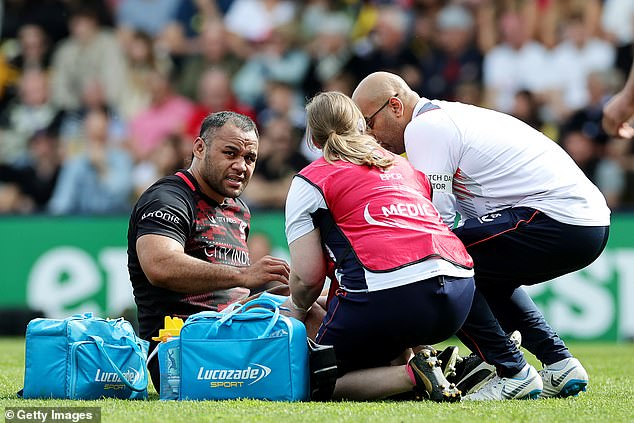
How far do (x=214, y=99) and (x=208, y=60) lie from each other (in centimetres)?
72

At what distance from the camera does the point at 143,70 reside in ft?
49.1

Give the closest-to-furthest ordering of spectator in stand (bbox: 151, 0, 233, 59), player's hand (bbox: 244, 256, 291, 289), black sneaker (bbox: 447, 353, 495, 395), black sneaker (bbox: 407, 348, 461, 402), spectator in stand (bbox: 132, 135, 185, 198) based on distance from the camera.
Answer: black sneaker (bbox: 407, 348, 461, 402), player's hand (bbox: 244, 256, 291, 289), black sneaker (bbox: 447, 353, 495, 395), spectator in stand (bbox: 132, 135, 185, 198), spectator in stand (bbox: 151, 0, 233, 59)

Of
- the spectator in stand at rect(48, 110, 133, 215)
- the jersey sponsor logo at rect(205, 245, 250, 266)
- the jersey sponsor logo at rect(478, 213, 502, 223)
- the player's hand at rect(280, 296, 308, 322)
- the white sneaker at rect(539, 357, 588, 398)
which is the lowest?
the spectator in stand at rect(48, 110, 133, 215)

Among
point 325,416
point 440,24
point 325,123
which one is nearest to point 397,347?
point 325,416

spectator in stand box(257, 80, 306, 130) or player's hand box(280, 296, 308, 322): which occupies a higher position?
player's hand box(280, 296, 308, 322)

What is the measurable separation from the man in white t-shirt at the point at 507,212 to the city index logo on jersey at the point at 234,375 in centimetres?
117

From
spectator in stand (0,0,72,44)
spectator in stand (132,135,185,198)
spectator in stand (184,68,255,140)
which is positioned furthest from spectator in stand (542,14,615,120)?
spectator in stand (0,0,72,44)

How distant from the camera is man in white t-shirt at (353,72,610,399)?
5664 millimetres

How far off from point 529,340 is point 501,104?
305 inches

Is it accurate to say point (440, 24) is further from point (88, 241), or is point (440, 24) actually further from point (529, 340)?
point (529, 340)

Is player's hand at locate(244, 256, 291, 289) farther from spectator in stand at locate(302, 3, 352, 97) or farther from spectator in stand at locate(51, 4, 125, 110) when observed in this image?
spectator in stand at locate(51, 4, 125, 110)

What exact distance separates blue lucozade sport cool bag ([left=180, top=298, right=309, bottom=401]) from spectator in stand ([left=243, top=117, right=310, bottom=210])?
25.4 ft

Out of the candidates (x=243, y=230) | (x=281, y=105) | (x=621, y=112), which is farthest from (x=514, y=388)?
(x=281, y=105)

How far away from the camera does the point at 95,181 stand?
13906 millimetres
